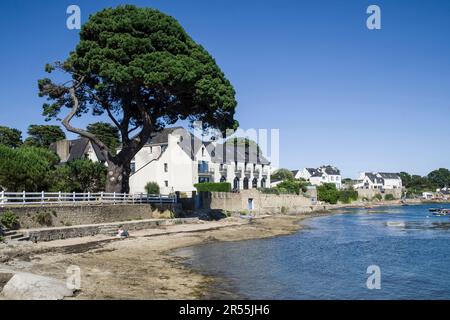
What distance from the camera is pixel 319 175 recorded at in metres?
141

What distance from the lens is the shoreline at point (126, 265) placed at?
15.6m

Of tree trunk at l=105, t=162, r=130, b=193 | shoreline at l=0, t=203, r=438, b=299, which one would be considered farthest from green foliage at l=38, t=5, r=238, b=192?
shoreline at l=0, t=203, r=438, b=299

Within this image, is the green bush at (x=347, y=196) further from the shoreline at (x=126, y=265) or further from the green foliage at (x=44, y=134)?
the shoreline at (x=126, y=265)

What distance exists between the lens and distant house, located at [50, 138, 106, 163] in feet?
230

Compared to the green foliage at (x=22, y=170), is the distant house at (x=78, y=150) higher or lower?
higher

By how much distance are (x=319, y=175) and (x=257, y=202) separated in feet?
259

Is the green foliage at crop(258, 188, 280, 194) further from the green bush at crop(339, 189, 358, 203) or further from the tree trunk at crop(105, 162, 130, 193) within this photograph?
the green bush at crop(339, 189, 358, 203)

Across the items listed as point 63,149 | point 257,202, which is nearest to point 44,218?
point 257,202

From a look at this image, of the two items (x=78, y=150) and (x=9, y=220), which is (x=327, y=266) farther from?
(x=78, y=150)

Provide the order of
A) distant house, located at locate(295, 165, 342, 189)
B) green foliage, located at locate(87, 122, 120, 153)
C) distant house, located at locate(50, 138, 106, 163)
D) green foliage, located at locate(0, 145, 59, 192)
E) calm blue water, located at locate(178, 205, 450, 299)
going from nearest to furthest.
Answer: calm blue water, located at locate(178, 205, 450, 299), green foliage, located at locate(0, 145, 59, 192), distant house, located at locate(50, 138, 106, 163), green foliage, located at locate(87, 122, 120, 153), distant house, located at locate(295, 165, 342, 189)

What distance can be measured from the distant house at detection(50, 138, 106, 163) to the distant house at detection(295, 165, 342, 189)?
270 ft

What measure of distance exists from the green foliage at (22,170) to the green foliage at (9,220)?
28.9ft

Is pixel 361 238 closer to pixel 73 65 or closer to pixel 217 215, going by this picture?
pixel 217 215

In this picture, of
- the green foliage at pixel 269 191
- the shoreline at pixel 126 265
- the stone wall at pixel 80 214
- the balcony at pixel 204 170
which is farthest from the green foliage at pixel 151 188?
the shoreline at pixel 126 265
